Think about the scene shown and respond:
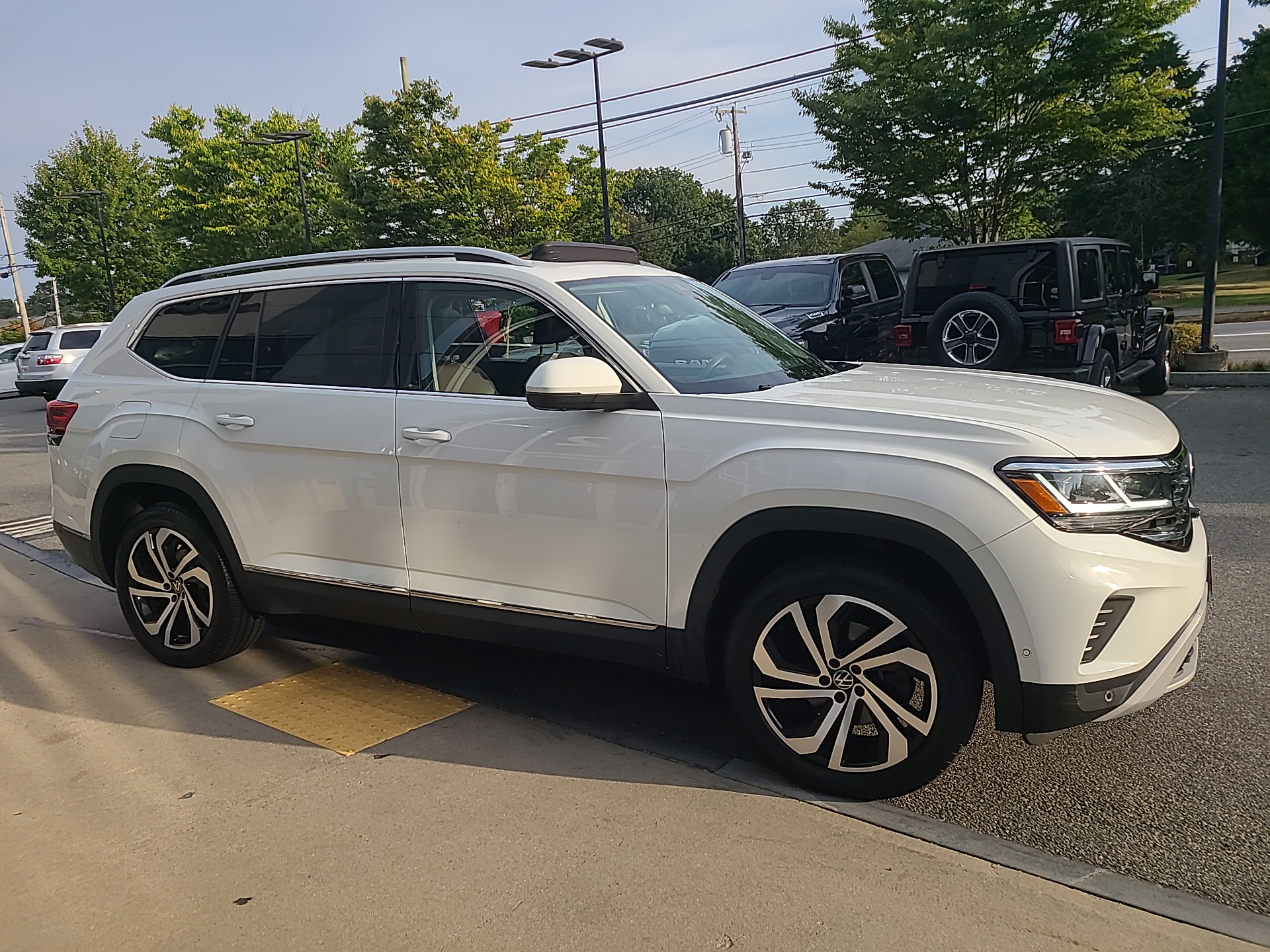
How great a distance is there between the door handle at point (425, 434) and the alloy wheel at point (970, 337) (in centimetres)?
729

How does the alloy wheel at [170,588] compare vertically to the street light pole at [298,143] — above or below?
below

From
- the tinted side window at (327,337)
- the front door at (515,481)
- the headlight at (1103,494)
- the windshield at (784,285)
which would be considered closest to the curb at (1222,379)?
the windshield at (784,285)

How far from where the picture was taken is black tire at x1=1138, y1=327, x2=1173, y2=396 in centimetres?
1230

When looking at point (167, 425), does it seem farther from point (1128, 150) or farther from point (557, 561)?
point (1128, 150)

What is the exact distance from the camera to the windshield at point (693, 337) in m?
3.64

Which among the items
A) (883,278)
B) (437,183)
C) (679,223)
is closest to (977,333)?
(883,278)

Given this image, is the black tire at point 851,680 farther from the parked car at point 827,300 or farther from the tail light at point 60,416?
the parked car at point 827,300

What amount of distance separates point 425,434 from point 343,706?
1.31m

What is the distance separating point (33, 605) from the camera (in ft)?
20.1

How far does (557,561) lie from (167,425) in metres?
2.13

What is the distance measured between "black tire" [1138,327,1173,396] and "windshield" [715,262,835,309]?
4.08 metres

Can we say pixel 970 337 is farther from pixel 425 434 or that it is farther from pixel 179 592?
pixel 179 592

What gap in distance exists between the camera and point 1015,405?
3.32 m

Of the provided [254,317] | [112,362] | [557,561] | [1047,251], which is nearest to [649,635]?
[557,561]
